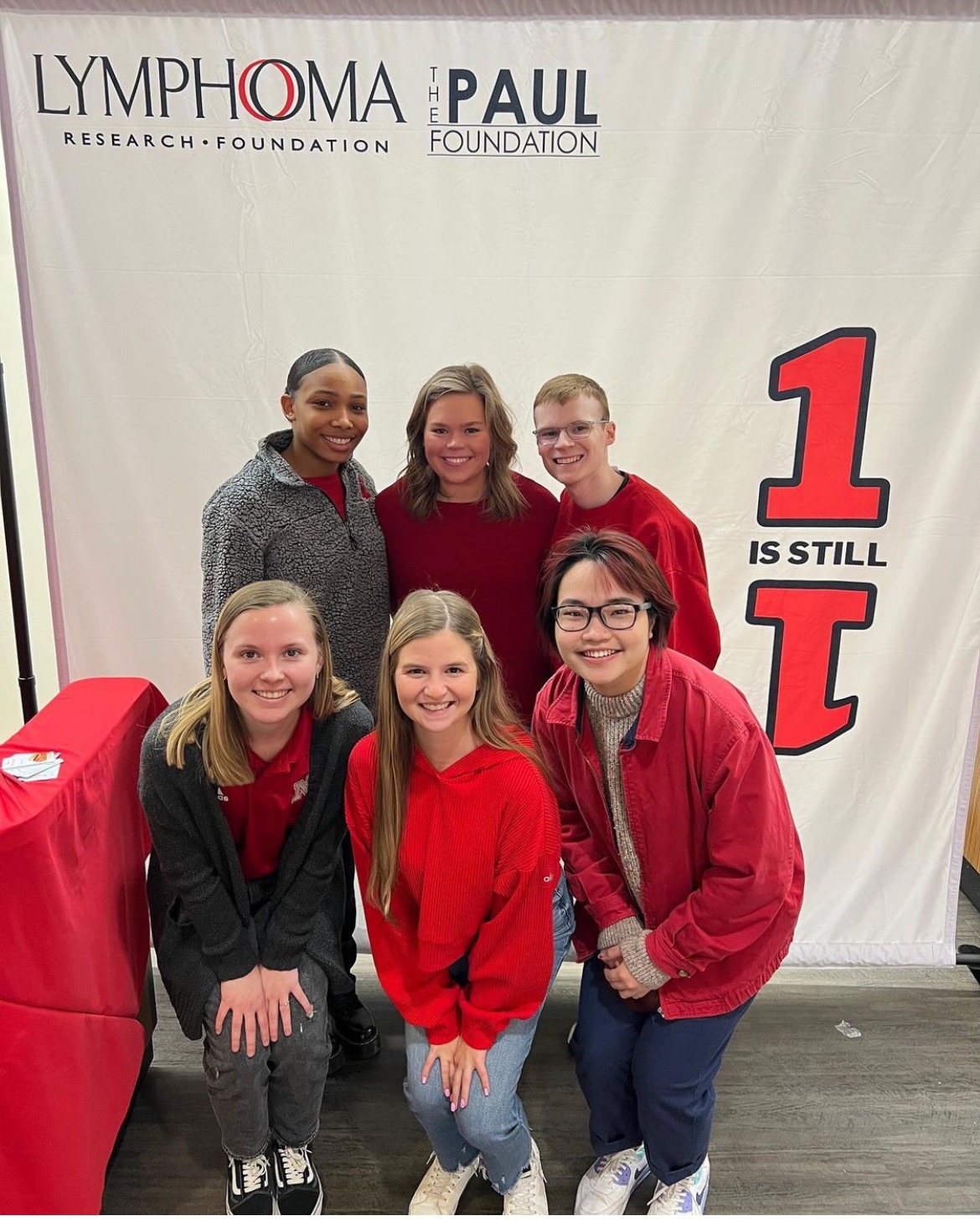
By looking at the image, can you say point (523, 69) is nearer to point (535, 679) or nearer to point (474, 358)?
point (474, 358)

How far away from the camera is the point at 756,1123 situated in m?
1.69

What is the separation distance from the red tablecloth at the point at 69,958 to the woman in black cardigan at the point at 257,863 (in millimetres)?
80

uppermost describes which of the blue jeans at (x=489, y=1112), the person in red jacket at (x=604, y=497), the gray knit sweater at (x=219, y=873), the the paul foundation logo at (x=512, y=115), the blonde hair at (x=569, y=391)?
the the paul foundation logo at (x=512, y=115)

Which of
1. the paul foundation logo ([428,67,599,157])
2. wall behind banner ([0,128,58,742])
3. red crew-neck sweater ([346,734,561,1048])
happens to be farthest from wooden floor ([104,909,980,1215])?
the paul foundation logo ([428,67,599,157])

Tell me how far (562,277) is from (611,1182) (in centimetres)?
168

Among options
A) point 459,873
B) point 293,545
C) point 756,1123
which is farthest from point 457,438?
point 756,1123

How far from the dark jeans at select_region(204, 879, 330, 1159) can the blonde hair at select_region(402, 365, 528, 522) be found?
2.65ft

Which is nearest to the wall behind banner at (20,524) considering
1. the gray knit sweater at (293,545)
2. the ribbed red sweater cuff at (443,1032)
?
the gray knit sweater at (293,545)

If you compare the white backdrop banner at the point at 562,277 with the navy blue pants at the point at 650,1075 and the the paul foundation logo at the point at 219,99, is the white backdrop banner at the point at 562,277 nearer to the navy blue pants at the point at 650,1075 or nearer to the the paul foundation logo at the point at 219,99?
the the paul foundation logo at the point at 219,99

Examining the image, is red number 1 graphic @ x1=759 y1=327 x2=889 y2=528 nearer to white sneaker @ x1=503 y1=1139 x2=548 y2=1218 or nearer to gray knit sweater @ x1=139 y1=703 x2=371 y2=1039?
gray knit sweater @ x1=139 y1=703 x2=371 y2=1039

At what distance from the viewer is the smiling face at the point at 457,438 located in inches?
60.6

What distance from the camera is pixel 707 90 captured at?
5.85 ft

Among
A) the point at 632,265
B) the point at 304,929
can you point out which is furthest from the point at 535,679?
the point at 632,265

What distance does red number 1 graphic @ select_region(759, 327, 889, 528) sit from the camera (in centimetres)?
190
